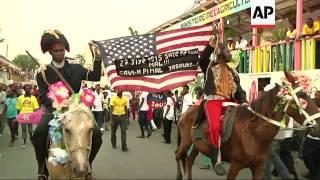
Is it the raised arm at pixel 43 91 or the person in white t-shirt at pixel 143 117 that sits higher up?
the raised arm at pixel 43 91

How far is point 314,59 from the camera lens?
14523mm

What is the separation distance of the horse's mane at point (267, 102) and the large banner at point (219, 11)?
403 inches

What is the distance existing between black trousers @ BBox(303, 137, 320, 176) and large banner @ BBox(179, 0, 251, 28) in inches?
299

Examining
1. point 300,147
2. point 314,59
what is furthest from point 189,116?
point 314,59

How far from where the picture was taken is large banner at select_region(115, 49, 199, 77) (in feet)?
29.0

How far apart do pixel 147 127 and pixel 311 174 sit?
1063 centimetres

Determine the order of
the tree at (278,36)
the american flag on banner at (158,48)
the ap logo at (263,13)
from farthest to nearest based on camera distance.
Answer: the tree at (278,36) → the ap logo at (263,13) → the american flag on banner at (158,48)

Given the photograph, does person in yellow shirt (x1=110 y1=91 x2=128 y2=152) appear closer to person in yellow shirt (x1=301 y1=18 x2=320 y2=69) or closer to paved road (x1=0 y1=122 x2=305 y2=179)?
paved road (x1=0 y1=122 x2=305 y2=179)

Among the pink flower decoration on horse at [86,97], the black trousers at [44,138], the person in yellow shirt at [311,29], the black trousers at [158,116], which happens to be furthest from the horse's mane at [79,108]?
the black trousers at [158,116]

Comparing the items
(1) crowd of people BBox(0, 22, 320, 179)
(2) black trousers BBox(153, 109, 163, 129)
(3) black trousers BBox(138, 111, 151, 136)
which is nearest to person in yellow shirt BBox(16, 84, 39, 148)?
(1) crowd of people BBox(0, 22, 320, 179)

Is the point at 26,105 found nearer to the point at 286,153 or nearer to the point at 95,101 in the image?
the point at 95,101

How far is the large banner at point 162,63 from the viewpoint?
8.84 m

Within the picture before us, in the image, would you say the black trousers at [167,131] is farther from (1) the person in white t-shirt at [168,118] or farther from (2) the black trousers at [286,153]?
(2) the black trousers at [286,153]

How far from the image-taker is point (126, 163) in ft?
42.2
